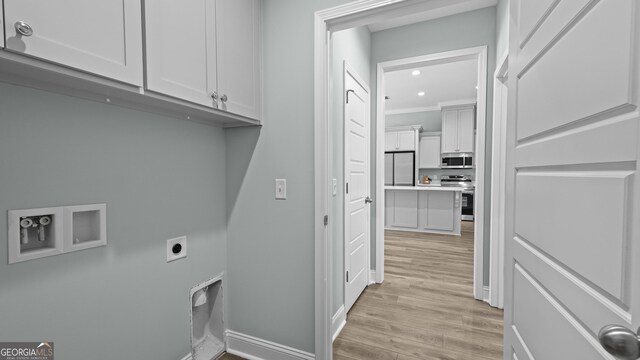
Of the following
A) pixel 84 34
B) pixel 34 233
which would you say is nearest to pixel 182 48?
pixel 84 34

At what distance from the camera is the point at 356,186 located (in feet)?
8.38

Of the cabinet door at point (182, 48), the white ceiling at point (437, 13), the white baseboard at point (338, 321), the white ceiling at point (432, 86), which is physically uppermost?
the white ceiling at point (432, 86)

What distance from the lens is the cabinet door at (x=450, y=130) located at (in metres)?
6.18

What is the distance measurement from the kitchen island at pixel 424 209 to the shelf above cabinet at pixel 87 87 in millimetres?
4353

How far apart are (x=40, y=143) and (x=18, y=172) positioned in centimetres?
12

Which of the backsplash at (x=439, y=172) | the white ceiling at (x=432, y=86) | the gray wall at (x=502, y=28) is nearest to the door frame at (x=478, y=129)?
the gray wall at (x=502, y=28)

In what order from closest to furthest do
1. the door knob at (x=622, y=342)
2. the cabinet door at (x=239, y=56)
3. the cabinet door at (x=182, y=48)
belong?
the door knob at (x=622, y=342), the cabinet door at (x=182, y=48), the cabinet door at (x=239, y=56)

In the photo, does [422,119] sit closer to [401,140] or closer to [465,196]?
[401,140]

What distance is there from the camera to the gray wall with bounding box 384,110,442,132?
681cm

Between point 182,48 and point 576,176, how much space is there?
56.8 inches

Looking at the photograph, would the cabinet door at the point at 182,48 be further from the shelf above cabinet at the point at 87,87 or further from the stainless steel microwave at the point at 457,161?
the stainless steel microwave at the point at 457,161

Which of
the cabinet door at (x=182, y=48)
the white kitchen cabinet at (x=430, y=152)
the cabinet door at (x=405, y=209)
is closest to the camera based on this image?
the cabinet door at (x=182, y=48)

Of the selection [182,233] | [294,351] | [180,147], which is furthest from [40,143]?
[294,351]

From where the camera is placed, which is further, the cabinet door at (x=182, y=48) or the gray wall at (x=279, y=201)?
the gray wall at (x=279, y=201)
